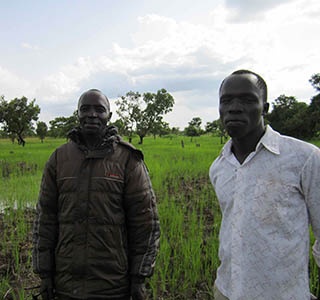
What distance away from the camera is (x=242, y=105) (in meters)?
1.08

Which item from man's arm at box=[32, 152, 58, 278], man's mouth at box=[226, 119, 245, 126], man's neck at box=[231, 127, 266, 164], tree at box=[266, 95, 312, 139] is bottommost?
man's arm at box=[32, 152, 58, 278]

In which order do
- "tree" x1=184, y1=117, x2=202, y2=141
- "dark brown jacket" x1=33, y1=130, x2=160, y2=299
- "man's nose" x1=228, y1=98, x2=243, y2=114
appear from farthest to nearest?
"tree" x1=184, y1=117, x2=202, y2=141, "dark brown jacket" x1=33, y1=130, x2=160, y2=299, "man's nose" x1=228, y1=98, x2=243, y2=114

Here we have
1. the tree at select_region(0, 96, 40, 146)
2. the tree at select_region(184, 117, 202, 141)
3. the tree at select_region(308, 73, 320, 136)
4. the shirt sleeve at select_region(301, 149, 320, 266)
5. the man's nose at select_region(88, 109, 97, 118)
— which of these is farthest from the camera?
the tree at select_region(184, 117, 202, 141)

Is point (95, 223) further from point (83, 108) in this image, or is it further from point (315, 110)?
point (315, 110)

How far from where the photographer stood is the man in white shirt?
3.25 ft

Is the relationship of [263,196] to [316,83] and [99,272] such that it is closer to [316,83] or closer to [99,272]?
[99,272]

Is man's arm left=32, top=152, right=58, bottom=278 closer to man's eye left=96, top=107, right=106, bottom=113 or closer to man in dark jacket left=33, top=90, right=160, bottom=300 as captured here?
man in dark jacket left=33, top=90, right=160, bottom=300

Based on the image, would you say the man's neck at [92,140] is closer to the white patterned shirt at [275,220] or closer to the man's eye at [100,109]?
the man's eye at [100,109]

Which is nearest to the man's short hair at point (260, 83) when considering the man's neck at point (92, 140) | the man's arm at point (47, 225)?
the man's neck at point (92, 140)

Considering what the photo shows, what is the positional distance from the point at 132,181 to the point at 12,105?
30.9 meters

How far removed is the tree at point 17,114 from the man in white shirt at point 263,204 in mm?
28712

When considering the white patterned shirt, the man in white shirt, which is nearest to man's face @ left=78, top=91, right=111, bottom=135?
the man in white shirt

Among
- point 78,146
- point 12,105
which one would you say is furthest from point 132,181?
point 12,105

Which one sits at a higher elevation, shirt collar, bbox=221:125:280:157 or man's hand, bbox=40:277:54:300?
shirt collar, bbox=221:125:280:157
